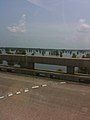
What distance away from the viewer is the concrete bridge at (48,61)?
51.3 feet

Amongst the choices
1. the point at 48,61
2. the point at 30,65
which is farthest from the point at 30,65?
the point at 48,61

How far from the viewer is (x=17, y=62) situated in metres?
19.9

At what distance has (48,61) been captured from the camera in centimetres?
1759

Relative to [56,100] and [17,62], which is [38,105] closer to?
[56,100]

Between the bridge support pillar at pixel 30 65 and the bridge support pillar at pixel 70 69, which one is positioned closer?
the bridge support pillar at pixel 70 69

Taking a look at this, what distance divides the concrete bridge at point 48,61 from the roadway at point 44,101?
59.8 inches

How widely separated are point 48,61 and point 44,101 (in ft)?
23.9

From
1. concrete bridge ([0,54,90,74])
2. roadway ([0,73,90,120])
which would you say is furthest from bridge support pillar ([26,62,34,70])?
roadway ([0,73,90,120])

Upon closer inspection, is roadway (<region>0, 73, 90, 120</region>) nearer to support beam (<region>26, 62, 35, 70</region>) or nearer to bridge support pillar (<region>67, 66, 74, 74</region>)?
bridge support pillar (<region>67, 66, 74, 74</region>)

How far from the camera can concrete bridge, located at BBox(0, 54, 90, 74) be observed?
15634 millimetres

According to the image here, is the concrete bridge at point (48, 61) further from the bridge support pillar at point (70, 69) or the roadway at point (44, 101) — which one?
the roadway at point (44, 101)

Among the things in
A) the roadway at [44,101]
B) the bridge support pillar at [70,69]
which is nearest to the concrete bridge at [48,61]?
the bridge support pillar at [70,69]

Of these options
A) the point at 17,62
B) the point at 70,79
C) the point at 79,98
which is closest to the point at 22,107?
the point at 79,98

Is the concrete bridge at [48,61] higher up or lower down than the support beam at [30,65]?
higher up
